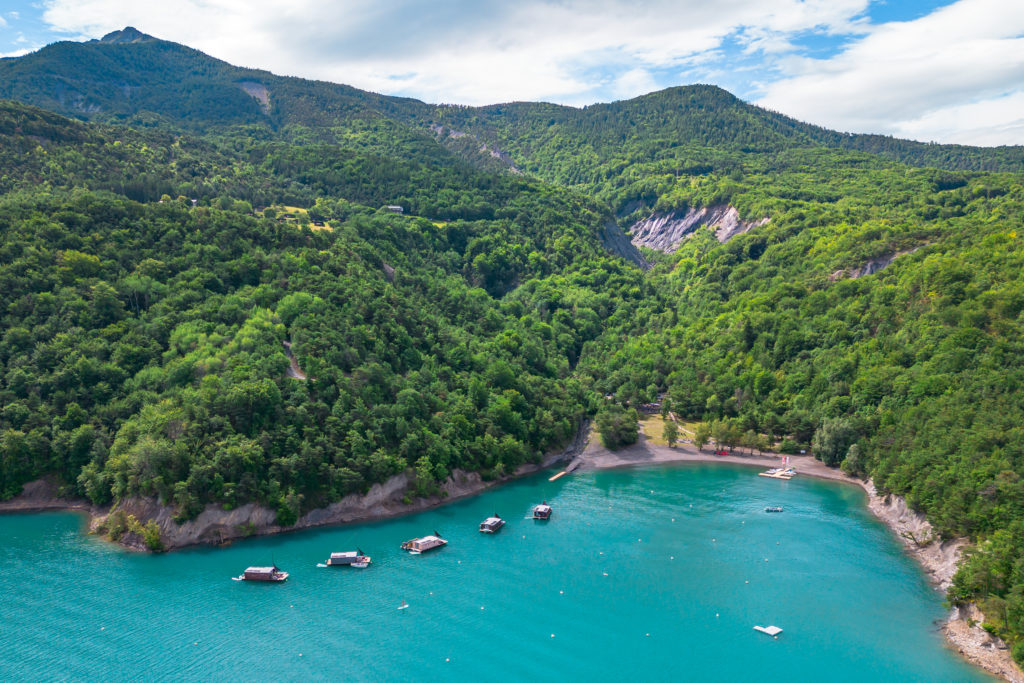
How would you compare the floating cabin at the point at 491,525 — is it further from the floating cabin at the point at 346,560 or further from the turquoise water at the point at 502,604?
the floating cabin at the point at 346,560

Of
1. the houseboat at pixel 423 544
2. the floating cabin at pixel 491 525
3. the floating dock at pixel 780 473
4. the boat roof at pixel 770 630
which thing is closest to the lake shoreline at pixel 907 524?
the floating dock at pixel 780 473

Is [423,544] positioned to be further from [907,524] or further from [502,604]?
[907,524]

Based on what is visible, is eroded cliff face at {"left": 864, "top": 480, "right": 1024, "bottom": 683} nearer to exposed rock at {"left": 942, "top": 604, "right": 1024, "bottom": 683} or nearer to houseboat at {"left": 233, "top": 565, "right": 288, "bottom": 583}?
exposed rock at {"left": 942, "top": 604, "right": 1024, "bottom": 683}

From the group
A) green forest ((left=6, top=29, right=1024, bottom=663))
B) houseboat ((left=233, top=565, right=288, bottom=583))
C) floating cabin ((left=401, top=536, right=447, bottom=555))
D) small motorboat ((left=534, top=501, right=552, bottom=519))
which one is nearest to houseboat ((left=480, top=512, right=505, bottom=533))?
small motorboat ((left=534, top=501, right=552, bottom=519))

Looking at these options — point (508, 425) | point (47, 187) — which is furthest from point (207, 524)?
point (47, 187)

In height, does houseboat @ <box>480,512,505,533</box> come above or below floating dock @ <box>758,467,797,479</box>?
below
